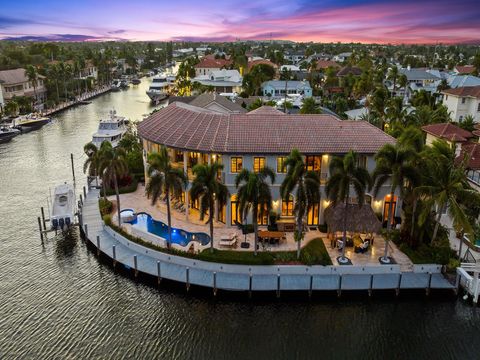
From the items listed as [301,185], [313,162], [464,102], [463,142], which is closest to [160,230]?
[301,185]

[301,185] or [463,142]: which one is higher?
[301,185]

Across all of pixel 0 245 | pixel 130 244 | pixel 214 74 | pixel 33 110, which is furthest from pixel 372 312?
pixel 214 74

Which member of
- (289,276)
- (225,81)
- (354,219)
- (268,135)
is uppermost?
(225,81)

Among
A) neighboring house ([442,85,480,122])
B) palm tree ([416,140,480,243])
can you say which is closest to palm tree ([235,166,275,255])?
palm tree ([416,140,480,243])

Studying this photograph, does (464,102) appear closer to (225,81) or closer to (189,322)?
(189,322)

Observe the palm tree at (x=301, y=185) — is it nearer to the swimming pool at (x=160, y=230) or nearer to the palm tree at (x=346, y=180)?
the palm tree at (x=346, y=180)

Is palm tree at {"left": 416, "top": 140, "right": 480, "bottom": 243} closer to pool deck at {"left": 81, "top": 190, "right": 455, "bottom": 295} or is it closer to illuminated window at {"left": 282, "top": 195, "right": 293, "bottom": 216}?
pool deck at {"left": 81, "top": 190, "right": 455, "bottom": 295}

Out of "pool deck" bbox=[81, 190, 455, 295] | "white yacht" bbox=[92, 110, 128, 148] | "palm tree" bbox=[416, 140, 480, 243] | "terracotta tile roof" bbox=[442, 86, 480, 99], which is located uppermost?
"terracotta tile roof" bbox=[442, 86, 480, 99]
